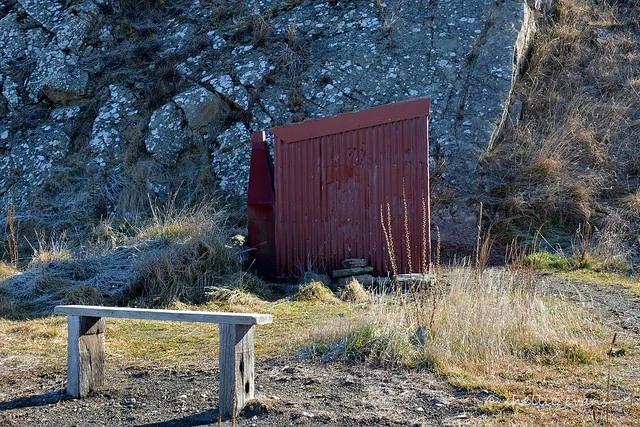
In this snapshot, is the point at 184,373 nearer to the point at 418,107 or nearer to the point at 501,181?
the point at 418,107

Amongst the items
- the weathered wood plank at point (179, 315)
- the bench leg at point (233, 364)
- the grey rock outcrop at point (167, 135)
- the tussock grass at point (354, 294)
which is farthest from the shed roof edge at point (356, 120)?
the bench leg at point (233, 364)

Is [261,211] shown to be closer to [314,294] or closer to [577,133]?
[314,294]

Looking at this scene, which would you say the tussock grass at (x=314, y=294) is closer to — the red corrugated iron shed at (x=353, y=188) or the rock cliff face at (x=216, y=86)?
the red corrugated iron shed at (x=353, y=188)

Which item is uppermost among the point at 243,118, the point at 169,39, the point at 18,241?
the point at 169,39

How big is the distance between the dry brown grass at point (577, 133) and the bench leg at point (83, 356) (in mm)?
8984

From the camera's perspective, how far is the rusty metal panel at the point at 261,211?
11.4 meters

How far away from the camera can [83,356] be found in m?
5.72

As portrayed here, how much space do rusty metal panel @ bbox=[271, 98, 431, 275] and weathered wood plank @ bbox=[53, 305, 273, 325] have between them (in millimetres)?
5575

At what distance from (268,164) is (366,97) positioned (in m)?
4.14

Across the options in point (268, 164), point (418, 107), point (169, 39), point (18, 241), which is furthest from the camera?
point (169, 39)

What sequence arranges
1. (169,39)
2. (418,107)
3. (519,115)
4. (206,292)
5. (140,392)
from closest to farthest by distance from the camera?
(140,392), (206,292), (418,107), (519,115), (169,39)

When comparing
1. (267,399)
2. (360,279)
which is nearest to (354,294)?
(360,279)

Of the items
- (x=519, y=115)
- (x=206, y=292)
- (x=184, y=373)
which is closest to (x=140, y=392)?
(x=184, y=373)

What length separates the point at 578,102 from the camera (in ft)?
52.7
